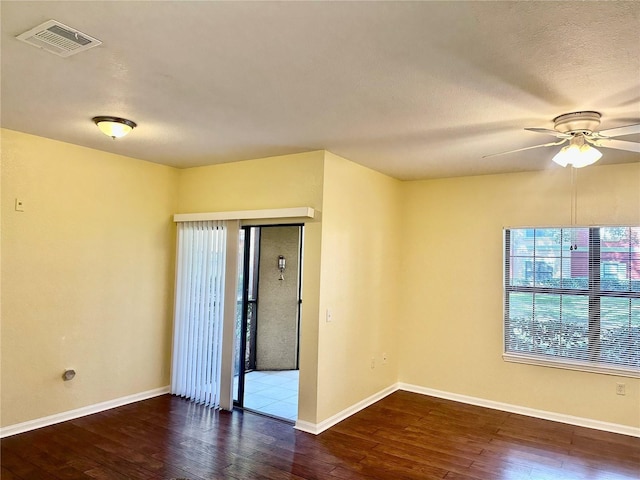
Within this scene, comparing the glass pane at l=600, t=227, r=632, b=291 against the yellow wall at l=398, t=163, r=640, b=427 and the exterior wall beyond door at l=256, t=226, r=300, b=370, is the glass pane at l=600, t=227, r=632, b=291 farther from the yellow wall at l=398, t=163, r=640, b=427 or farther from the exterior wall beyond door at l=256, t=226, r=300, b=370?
the exterior wall beyond door at l=256, t=226, r=300, b=370

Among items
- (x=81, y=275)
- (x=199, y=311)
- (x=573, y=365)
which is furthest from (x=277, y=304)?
(x=573, y=365)

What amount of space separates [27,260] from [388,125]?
3266 mm

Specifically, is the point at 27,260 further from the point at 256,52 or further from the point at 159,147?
the point at 256,52

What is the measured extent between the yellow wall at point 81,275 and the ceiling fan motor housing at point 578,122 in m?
3.99

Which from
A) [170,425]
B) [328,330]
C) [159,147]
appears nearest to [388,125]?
[328,330]

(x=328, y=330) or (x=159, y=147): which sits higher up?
(x=159, y=147)

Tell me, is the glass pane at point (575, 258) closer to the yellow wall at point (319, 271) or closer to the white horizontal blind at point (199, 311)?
the yellow wall at point (319, 271)

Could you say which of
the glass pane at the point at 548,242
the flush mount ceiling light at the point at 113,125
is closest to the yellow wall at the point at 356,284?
the glass pane at the point at 548,242

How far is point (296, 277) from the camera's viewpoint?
251 inches

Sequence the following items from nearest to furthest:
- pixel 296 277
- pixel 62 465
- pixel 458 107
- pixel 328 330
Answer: pixel 458 107
pixel 62 465
pixel 328 330
pixel 296 277

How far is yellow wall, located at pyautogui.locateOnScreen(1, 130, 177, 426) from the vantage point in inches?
146

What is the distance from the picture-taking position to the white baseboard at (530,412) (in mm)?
4129

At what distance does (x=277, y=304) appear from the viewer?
630 cm

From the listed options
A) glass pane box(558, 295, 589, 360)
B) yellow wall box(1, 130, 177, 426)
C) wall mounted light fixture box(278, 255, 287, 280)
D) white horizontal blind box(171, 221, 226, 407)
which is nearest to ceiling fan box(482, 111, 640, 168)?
glass pane box(558, 295, 589, 360)
